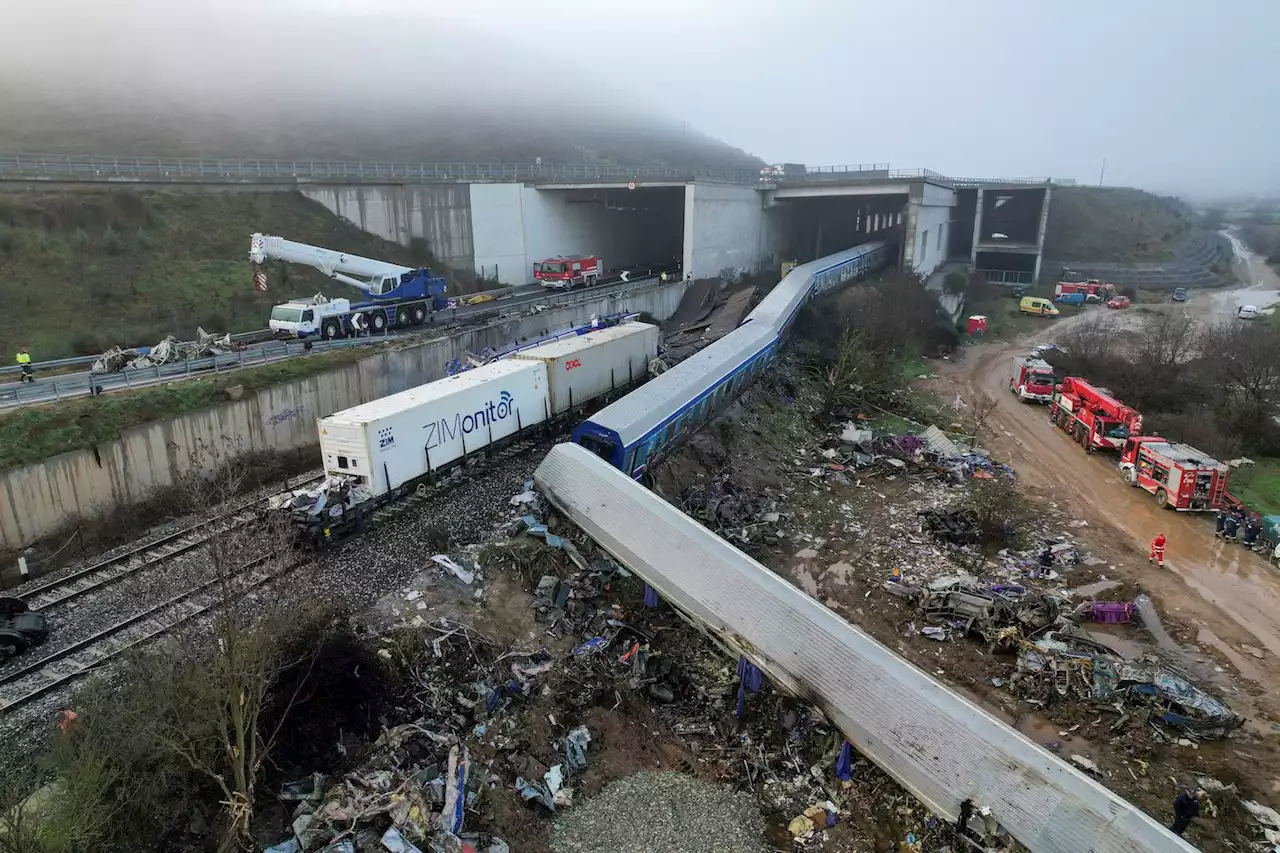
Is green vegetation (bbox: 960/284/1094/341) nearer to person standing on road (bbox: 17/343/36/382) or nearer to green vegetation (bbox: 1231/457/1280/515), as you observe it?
green vegetation (bbox: 1231/457/1280/515)

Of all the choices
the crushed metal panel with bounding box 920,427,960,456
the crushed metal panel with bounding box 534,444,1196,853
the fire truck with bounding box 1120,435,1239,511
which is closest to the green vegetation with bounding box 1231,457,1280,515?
the fire truck with bounding box 1120,435,1239,511

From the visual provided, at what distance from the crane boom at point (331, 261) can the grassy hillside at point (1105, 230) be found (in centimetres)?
6567

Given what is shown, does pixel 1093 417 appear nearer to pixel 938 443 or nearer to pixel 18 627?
pixel 938 443

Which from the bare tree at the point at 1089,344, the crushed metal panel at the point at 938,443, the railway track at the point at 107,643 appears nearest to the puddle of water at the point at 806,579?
the crushed metal panel at the point at 938,443

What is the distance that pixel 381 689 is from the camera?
11.4 m

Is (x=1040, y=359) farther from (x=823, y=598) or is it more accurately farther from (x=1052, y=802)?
(x=1052, y=802)

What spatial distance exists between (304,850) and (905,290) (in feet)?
122

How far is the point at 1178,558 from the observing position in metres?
18.1

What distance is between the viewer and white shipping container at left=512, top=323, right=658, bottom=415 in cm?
2250

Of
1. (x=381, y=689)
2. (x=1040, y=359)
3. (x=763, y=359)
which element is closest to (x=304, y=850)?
(x=381, y=689)

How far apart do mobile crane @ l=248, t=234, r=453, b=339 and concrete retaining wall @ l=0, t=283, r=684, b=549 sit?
7.94 ft

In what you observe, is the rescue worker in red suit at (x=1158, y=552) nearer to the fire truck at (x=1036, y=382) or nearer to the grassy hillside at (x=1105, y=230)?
the fire truck at (x=1036, y=382)

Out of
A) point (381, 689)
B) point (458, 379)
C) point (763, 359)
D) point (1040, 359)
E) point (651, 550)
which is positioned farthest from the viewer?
point (1040, 359)

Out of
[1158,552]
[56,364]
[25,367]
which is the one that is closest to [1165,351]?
[1158,552]
